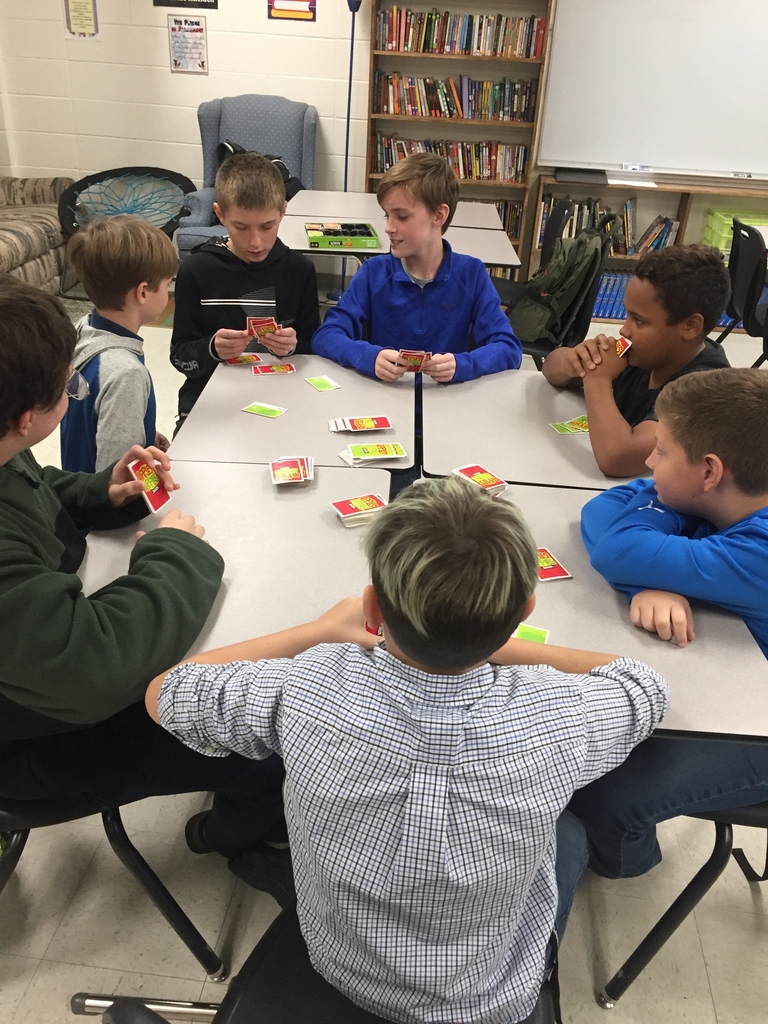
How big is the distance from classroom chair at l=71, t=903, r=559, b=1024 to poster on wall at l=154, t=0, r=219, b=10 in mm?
5639

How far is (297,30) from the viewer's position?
500 cm

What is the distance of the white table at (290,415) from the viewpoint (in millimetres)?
1714

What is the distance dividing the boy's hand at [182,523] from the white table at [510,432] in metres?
0.53

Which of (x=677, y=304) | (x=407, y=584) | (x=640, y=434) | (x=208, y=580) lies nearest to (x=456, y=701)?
(x=407, y=584)

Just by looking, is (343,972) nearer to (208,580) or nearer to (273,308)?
(208,580)

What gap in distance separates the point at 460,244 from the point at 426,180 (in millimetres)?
1163

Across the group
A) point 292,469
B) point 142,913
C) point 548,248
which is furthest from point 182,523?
point 548,248

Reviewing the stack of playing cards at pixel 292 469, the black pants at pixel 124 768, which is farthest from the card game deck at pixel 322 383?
the black pants at pixel 124 768

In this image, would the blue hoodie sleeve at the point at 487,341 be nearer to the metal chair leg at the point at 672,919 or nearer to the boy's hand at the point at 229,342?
the boy's hand at the point at 229,342

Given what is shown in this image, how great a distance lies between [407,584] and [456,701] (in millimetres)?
135

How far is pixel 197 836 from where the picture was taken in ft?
5.43

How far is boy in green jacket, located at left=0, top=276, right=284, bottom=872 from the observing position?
995 millimetres

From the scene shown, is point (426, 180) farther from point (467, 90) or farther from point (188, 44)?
point (188, 44)

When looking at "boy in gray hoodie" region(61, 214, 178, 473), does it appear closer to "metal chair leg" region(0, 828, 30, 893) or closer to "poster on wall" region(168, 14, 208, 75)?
"metal chair leg" region(0, 828, 30, 893)
